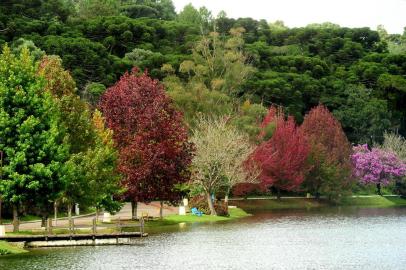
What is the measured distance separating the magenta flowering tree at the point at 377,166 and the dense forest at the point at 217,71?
13.3 meters

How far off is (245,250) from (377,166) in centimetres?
8765

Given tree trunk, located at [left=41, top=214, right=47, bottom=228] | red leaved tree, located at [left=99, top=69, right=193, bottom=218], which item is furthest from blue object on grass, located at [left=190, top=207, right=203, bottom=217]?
tree trunk, located at [left=41, top=214, right=47, bottom=228]

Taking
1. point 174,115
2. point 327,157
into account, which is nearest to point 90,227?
point 174,115

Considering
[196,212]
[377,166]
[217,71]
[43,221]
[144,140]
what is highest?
[217,71]


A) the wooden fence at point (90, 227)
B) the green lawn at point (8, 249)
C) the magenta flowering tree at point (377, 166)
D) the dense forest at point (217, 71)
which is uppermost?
the dense forest at point (217, 71)

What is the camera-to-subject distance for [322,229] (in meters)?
79.4

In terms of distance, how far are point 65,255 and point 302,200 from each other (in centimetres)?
7927

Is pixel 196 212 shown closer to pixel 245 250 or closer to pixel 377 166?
pixel 245 250

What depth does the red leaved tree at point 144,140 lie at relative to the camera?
8038cm

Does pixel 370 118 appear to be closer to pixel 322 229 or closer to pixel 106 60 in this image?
pixel 106 60

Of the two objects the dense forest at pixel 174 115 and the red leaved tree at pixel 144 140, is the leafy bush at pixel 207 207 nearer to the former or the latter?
the dense forest at pixel 174 115

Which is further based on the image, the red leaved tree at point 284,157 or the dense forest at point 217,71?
the dense forest at point 217,71

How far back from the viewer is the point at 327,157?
13300 centimetres

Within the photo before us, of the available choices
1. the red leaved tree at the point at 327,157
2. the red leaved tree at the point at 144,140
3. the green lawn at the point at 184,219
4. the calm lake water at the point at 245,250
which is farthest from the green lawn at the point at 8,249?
the red leaved tree at the point at 327,157
